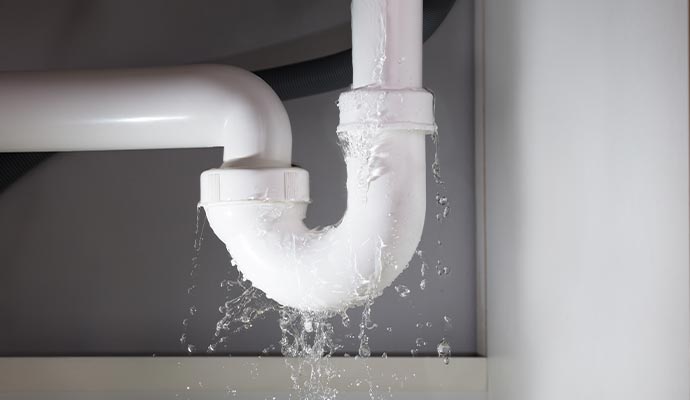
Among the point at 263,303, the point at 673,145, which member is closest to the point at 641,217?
the point at 673,145

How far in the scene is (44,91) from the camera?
117 centimetres

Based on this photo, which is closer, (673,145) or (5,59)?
(673,145)

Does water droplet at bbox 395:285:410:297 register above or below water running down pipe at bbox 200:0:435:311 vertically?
below

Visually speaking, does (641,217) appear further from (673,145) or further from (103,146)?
(103,146)

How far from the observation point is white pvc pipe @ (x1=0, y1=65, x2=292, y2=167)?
1100 millimetres

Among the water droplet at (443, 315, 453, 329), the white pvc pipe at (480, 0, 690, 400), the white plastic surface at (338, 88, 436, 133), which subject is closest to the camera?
the white pvc pipe at (480, 0, 690, 400)

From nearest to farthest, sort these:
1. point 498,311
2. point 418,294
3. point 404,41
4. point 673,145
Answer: point 673,145, point 404,41, point 498,311, point 418,294

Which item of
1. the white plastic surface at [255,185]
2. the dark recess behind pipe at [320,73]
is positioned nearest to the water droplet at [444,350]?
the dark recess behind pipe at [320,73]

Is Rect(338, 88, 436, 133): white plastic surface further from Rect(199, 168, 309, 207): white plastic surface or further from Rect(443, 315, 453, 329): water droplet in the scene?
Rect(443, 315, 453, 329): water droplet

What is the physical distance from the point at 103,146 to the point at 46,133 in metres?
0.08

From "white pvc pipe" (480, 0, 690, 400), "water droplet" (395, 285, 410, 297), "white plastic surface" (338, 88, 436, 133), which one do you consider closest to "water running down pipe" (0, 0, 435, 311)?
"white plastic surface" (338, 88, 436, 133)

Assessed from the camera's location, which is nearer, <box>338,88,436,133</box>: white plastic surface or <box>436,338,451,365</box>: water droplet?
<box>338,88,436,133</box>: white plastic surface

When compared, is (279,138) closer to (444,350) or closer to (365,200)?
(365,200)

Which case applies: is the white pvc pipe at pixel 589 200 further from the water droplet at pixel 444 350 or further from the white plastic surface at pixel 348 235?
the white plastic surface at pixel 348 235
